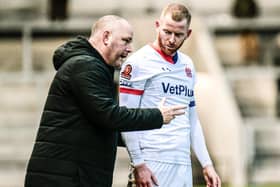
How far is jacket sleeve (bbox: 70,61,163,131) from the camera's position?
7.18 meters

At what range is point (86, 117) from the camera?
23.9ft

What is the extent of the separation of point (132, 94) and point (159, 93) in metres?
0.20

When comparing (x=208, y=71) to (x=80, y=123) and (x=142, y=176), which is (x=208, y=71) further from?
(x=80, y=123)

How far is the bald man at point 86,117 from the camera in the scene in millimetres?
7207

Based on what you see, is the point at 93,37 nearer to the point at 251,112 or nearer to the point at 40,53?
the point at 251,112

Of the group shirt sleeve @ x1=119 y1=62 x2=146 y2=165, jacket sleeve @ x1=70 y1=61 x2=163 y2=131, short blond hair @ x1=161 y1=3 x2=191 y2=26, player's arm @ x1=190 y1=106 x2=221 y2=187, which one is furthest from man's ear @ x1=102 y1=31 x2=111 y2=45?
player's arm @ x1=190 y1=106 x2=221 y2=187

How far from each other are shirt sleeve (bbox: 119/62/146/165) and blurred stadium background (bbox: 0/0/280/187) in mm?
11007

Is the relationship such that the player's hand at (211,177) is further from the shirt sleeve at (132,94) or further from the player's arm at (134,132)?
the shirt sleeve at (132,94)

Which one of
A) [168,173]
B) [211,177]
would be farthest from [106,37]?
[211,177]

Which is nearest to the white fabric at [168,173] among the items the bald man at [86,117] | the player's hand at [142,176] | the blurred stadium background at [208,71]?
the player's hand at [142,176]

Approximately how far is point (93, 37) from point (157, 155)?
1.07m

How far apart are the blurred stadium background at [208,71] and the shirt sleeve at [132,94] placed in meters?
11.0

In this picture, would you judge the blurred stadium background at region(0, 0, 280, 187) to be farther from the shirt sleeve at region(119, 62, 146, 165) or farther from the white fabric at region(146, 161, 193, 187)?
the shirt sleeve at region(119, 62, 146, 165)

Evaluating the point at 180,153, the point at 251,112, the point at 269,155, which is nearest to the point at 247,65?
the point at 251,112
